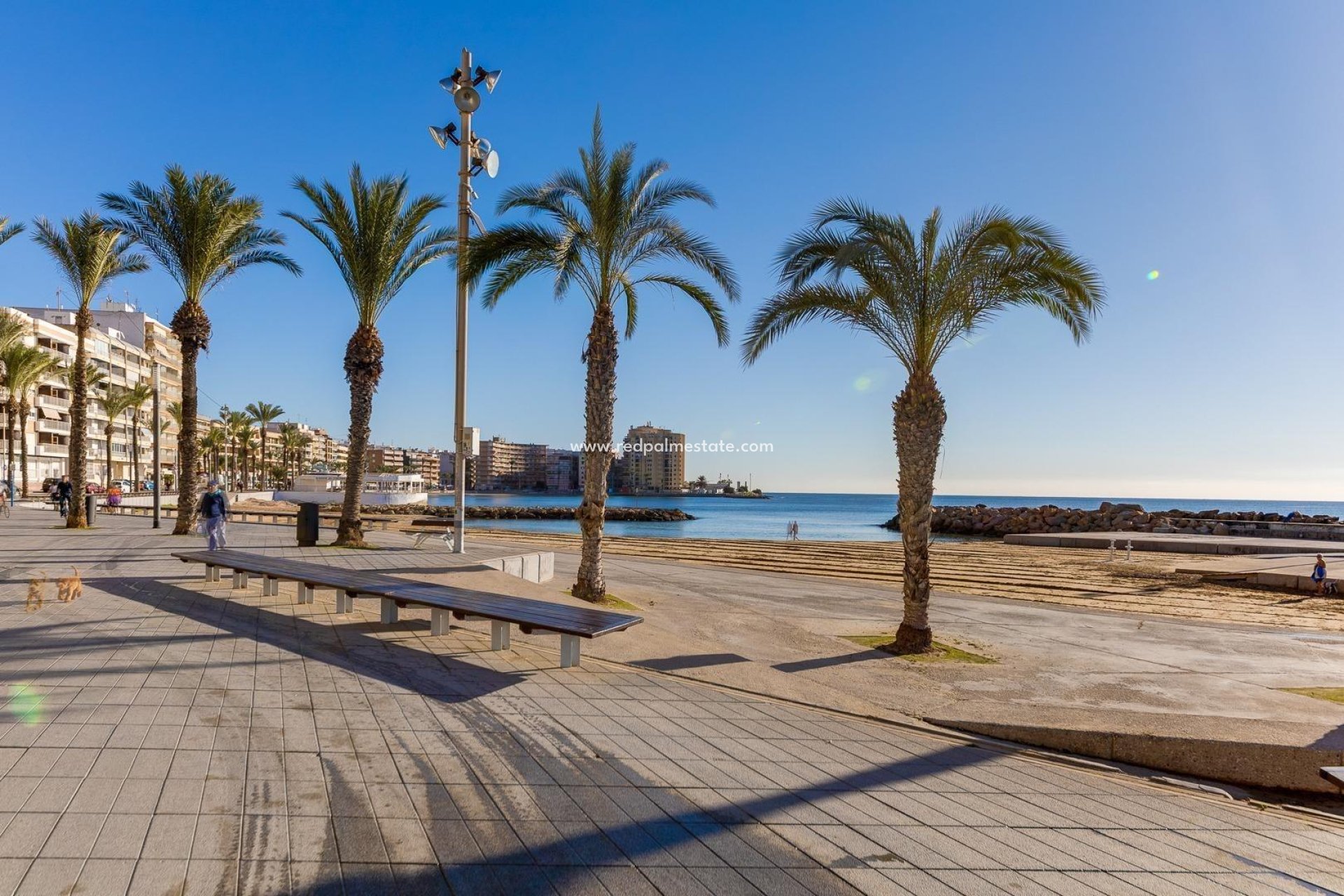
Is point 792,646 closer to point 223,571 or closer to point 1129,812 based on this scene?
point 1129,812

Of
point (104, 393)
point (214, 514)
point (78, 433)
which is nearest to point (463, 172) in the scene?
point (214, 514)

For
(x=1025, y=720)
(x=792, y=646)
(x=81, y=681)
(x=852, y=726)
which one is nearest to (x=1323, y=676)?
(x=1025, y=720)

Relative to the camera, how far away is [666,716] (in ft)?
17.5

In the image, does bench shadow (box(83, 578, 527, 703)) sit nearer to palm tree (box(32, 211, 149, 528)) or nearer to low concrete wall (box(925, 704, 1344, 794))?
low concrete wall (box(925, 704, 1344, 794))

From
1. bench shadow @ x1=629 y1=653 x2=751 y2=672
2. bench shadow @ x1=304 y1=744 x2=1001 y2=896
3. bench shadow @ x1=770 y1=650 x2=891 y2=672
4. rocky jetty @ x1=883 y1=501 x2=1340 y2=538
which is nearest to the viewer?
bench shadow @ x1=304 y1=744 x2=1001 y2=896

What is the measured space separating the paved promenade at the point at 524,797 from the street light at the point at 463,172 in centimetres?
743

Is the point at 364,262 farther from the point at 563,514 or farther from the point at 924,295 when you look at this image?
the point at 563,514

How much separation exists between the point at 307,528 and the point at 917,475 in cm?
1297

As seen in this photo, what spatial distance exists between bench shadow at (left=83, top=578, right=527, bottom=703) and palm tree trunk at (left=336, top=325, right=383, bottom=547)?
20.6 feet

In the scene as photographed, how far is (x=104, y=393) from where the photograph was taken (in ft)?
240

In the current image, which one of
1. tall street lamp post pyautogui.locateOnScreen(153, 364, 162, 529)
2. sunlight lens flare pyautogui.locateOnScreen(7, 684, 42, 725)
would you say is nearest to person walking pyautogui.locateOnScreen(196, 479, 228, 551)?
sunlight lens flare pyautogui.locateOnScreen(7, 684, 42, 725)

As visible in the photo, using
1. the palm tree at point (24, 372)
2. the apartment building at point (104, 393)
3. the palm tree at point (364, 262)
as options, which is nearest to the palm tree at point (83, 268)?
the palm tree at point (364, 262)

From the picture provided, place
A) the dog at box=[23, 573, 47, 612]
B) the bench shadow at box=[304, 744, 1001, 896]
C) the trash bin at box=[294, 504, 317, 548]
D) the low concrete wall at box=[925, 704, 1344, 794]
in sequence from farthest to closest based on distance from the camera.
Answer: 1. the trash bin at box=[294, 504, 317, 548]
2. the dog at box=[23, 573, 47, 612]
3. the low concrete wall at box=[925, 704, 1344, 794]
4. the bench shadow at box=[304, 744, 1001, 896]

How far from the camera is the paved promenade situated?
3041mm
